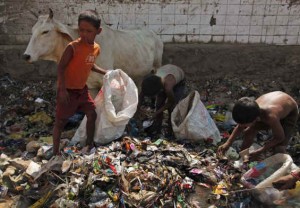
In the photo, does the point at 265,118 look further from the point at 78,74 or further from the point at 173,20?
the point at 173,20

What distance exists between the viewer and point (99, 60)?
5250 millimetres

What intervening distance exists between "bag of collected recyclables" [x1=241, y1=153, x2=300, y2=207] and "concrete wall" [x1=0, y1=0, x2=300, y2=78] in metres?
3.60

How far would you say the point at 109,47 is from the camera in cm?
545

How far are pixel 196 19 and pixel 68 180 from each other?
4122mm

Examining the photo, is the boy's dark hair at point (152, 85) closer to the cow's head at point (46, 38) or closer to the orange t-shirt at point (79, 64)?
the orange t-shirt at point (79, 64)

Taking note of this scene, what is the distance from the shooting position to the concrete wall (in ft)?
22.0

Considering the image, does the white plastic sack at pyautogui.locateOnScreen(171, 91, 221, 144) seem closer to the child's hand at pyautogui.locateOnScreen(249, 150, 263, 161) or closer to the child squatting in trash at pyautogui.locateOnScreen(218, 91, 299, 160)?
the child squatting in trash at pyautogui.locateOnScreen(218, 91, 299, 160)

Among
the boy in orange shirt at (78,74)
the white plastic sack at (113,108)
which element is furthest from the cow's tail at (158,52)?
the boy in orange shirt at (78,74)

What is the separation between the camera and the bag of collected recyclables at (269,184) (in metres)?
3.69

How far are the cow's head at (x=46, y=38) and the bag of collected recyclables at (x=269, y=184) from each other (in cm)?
275

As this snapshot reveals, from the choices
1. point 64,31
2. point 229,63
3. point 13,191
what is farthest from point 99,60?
point 229,63

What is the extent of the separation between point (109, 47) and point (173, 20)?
6.21 feet

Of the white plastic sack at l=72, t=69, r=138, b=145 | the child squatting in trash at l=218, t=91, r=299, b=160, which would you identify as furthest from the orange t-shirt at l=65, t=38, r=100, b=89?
the child squatting in trash at l=218, t=91, r=299, b=160

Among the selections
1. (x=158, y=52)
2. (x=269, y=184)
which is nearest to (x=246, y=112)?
(x=269, y=184)
